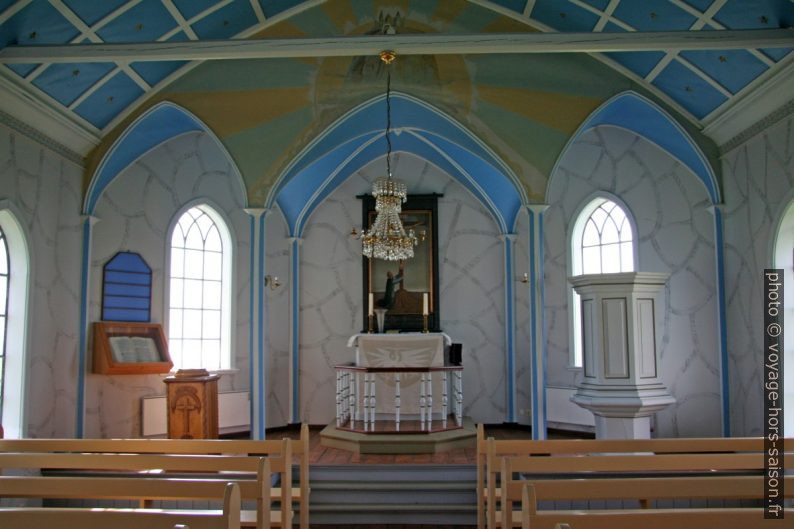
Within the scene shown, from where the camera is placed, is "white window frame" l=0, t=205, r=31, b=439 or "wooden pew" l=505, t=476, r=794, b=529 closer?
"wooden pew" l=505, t=476, r=794, b=529

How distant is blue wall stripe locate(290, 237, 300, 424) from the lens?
11594 mm

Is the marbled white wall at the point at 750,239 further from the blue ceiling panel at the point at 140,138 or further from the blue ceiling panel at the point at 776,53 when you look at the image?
the blue ceiling panel at the point at 140,138

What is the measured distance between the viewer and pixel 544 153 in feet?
29.1

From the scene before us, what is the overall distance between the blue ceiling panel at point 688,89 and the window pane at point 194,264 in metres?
6.80

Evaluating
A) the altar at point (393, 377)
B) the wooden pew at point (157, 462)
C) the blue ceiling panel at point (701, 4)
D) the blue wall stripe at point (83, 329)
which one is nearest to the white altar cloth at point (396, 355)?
the altar at point (393, 377)

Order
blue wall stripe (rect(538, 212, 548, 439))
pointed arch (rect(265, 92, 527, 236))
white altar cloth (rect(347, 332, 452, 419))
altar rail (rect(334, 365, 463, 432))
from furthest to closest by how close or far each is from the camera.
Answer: white altar cloth (rect(347, 332, 452, 419)) < pointed arch (rect(265, 92, 527, 236)) < altar rail (rect(334, 365, 463, 432)) < blue wall stripe (rect(538, 212, 548, 439))

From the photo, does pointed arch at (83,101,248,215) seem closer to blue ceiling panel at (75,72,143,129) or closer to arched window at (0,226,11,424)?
blue ceiling panel at (75,72,143,129)

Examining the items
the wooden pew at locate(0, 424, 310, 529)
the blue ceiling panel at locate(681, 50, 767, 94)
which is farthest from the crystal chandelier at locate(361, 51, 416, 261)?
the blue ceiling panel at locate(681, 50, 767, 94)

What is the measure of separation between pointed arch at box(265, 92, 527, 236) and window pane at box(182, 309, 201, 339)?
2.10m

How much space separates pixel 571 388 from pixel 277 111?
5819 mm

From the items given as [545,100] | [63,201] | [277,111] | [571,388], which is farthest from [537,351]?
[63,201]

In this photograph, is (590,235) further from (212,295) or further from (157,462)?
(157,462)

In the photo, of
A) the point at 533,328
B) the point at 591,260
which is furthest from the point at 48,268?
the point at 591,260

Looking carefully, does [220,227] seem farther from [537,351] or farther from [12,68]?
[537,351]
